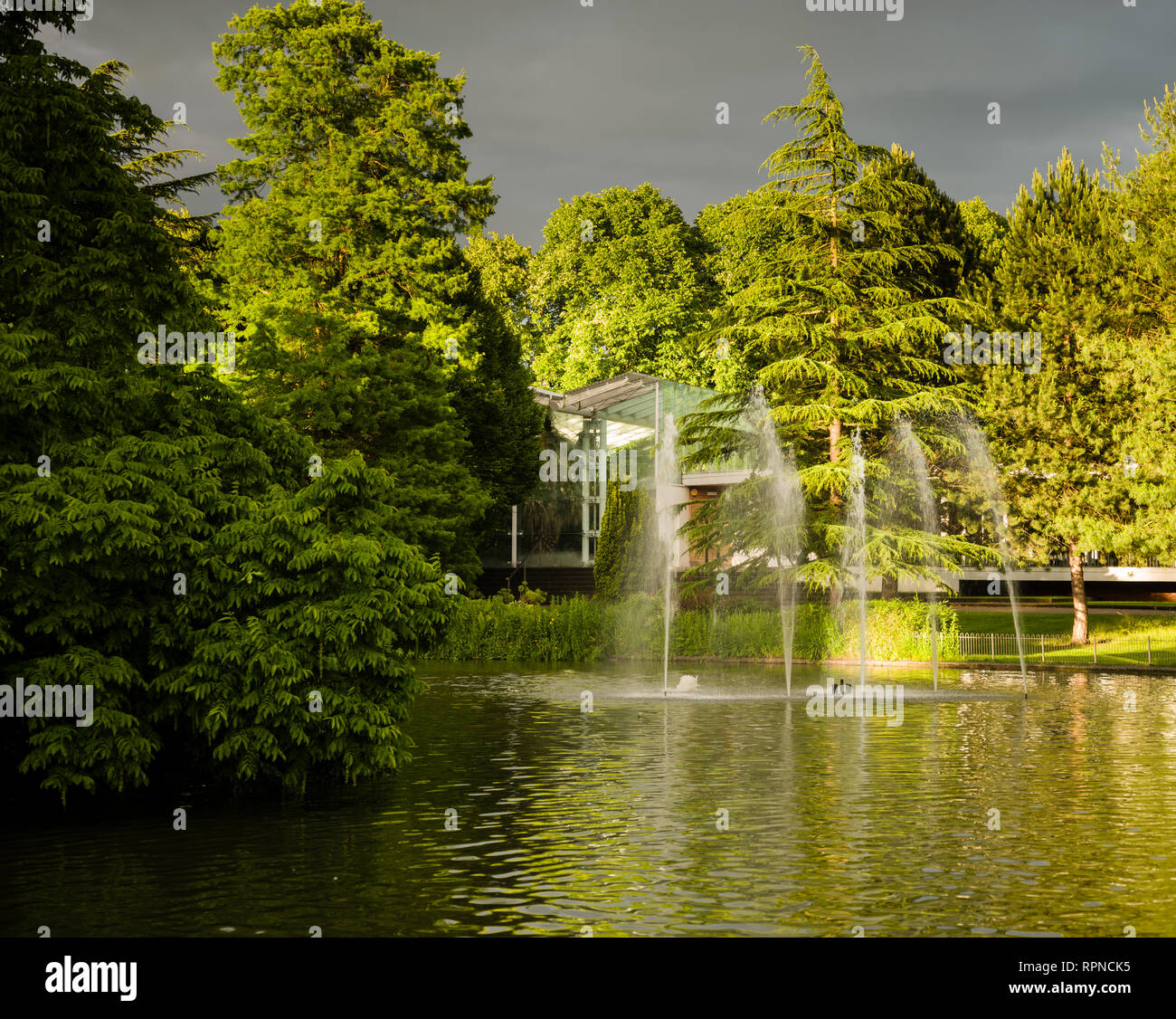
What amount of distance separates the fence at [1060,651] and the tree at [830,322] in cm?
293

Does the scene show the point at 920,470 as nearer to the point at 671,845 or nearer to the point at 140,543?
the point at 671,845

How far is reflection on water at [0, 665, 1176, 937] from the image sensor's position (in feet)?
32.8

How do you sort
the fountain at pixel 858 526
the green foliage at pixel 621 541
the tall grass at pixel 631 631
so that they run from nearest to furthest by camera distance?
the fountain at pixel 858 526 → the tall grass at pixel 631 631 → the green foliage at pixel 621 541

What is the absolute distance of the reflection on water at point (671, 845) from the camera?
9984 mm

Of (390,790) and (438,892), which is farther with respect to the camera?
(390,790)

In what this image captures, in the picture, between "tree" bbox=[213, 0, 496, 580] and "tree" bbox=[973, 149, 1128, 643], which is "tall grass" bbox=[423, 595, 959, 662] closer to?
"tree" bbox=[213, 0, 496, 580]

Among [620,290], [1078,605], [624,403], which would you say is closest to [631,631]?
[1078,605]

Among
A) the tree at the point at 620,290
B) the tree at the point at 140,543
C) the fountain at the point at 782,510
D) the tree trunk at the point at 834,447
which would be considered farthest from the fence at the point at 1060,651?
the tree at the point at 620,290

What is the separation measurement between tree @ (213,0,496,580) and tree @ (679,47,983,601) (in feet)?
31.7

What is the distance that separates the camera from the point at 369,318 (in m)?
43.6

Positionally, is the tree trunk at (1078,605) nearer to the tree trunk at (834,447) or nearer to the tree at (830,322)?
the tree at (830,322)

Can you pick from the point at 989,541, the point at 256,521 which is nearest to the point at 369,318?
the point at 989,541

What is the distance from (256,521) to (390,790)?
155 inches
